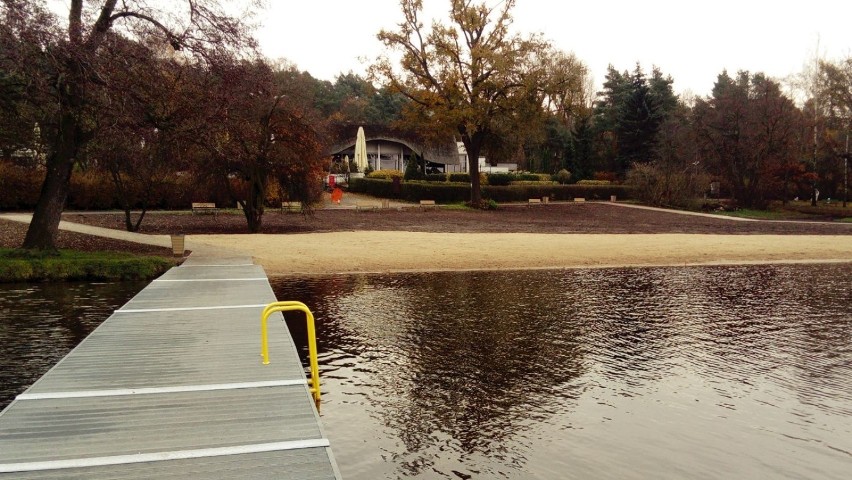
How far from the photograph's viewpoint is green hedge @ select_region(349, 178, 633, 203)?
1917 inches

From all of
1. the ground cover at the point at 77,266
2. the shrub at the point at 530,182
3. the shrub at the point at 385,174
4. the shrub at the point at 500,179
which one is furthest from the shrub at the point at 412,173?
the ground cover at the point at 77,266

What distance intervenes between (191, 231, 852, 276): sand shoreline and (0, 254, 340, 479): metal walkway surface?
393 inches

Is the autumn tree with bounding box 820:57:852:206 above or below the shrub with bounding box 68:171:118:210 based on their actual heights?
above

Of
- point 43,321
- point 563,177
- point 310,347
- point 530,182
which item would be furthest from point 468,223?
point 310,347

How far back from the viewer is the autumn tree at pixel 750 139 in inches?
2030

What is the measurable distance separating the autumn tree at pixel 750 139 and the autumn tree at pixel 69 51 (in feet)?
150

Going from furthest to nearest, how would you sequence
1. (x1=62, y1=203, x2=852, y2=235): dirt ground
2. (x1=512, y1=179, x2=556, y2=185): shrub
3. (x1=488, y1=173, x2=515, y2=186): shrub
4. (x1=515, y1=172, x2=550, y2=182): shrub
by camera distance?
1. (x1=515, y1=172, x2=550, y2=182): shrub
2. (x1=488, y1=173, x2=515, y2=186): shrub
3. (x1=512, y1=179, x2=556, y2=185): shrub
4. (x1=62, y1=203, x2=852, y2=235): dirt ground

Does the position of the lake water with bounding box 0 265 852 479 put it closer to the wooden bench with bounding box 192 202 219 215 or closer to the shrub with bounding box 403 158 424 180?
the wooden bench with bounding box 192 202 219 215

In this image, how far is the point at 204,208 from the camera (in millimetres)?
37750

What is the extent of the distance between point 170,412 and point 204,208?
33793 mm

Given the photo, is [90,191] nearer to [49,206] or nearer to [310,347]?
[49,206]

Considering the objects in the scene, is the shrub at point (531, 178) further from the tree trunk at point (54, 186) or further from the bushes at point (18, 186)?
the tree trunk at point (54, 186)

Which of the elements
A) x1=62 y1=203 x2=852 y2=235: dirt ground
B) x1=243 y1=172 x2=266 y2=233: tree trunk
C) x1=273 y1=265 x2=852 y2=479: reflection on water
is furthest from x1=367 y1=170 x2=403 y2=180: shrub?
x1=273 y1=265 x2=852 y2=479: reflection on water

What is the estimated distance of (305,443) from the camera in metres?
5.12
